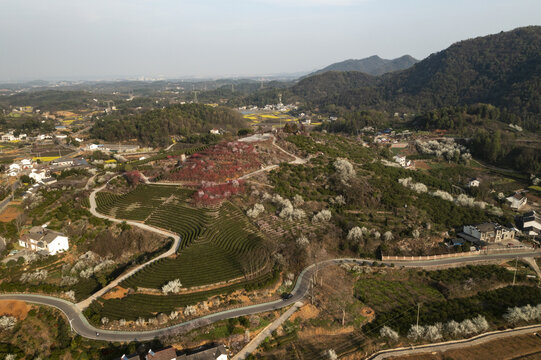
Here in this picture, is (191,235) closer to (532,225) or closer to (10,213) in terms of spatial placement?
(10,213)

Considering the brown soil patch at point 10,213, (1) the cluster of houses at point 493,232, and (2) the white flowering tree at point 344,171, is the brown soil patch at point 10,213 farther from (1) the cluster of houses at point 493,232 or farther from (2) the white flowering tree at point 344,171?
(1) the cluster of houses at point 493,232

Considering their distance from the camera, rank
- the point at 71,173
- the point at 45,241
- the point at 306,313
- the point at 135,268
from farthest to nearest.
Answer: the point at 71,173, the point at 45,241, the point at 135,268, the point at 306,313

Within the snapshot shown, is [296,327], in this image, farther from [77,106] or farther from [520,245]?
[77,106]

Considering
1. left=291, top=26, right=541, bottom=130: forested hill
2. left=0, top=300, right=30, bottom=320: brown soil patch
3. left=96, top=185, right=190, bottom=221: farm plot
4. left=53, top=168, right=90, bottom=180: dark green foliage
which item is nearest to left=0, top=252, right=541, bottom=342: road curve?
left=0, top=300, right=30, bottom=320: brown soil patch

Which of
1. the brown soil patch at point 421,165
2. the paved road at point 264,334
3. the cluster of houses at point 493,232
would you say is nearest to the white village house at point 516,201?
the cluster of houses at point 493,232

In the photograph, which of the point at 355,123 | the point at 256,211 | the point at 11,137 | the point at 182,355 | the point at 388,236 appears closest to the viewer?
the point at 182,355

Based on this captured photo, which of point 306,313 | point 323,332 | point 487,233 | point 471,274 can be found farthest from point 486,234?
point 306,313

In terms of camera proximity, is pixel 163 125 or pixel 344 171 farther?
pixel 163 125

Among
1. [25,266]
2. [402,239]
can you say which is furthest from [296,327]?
[25,266]
